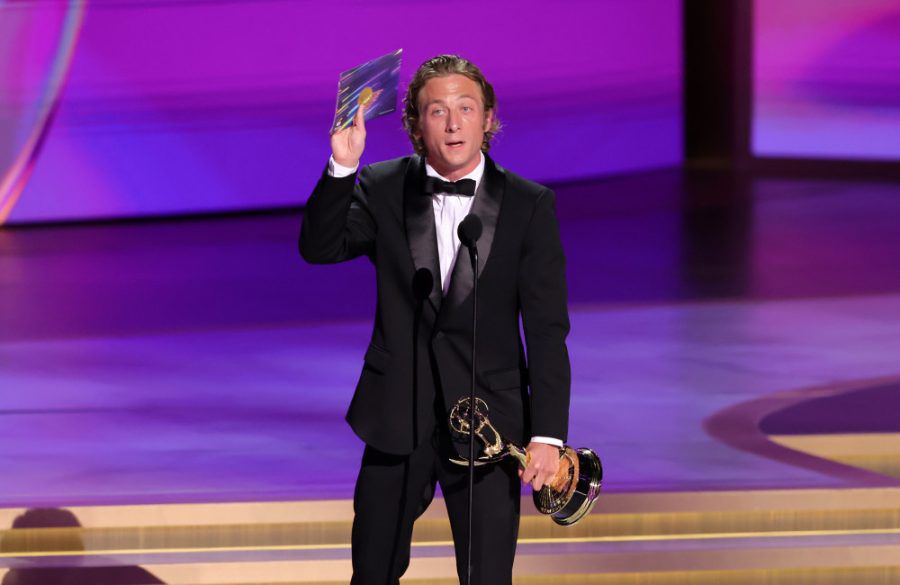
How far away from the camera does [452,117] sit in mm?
2645

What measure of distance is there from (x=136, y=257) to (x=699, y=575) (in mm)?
6190

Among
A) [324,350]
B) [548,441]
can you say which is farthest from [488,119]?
[324,350]

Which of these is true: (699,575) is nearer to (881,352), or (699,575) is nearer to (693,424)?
(693,424)

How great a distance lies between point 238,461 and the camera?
193 inches

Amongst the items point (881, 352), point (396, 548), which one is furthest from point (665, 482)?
point (881, 352)

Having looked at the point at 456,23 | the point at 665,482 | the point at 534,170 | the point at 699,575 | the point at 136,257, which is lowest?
the point at 699,575

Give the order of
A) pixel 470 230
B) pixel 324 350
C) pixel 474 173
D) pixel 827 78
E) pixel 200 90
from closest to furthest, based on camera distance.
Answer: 1. pixel 470 230
2. pixel 474 173
3. pixel 324 350
4. pixel 200 90
5. pixel 827 78

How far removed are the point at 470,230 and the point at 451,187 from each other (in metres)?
0.18

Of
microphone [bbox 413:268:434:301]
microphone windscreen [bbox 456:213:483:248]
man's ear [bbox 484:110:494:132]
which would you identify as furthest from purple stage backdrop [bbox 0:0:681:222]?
microphone windscreen [bbox 456:213:483:248]

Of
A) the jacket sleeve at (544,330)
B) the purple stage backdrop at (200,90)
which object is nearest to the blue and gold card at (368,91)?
the jacket sleeve at (544,330)

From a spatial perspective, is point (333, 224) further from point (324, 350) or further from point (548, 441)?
point (324, 350)

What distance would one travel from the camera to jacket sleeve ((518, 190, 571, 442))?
2.71 m

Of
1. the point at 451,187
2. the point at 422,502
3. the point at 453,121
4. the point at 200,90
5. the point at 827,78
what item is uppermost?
the point at 827,78

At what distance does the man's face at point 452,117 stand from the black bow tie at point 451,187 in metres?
0.03
